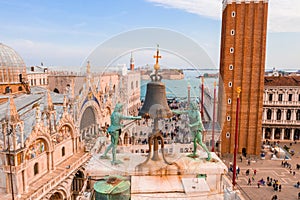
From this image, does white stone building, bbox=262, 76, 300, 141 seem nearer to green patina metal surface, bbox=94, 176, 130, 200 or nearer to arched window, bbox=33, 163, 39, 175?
arched window, bbox=33, 163, 39, 175

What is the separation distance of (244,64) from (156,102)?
1342 inches

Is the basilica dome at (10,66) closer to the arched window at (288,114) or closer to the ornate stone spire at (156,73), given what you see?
the ornate stone spire at (156,73)

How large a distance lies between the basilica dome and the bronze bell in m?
30.3

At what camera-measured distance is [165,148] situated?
14398mm

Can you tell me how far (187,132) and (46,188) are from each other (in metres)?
14.8

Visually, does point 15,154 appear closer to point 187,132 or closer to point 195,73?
point 187,132

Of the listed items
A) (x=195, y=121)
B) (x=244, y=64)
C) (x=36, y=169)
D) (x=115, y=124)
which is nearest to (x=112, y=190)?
(x=115, y=124)

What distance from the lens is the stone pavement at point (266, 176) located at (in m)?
30.8

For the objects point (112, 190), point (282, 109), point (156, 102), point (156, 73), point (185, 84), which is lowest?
point (282, 109)

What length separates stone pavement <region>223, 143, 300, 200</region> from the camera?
30825mm

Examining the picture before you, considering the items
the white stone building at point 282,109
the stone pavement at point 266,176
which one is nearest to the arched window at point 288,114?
the white stone building at point 282,109

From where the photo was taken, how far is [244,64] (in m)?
43.2

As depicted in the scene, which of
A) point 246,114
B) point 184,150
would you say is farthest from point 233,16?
point 184,150

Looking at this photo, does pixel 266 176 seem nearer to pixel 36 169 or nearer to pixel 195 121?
pixel 195 121
